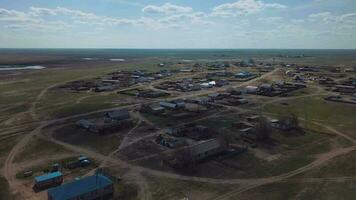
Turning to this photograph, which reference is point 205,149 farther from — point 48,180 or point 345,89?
point 345,89

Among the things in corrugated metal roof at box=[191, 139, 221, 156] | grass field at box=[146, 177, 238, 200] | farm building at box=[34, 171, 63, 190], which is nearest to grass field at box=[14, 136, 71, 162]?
farm building at box=[34, 171, 63, 190]

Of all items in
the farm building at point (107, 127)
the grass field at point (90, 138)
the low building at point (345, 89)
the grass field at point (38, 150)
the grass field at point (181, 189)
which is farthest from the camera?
the low building at point (345, 89)

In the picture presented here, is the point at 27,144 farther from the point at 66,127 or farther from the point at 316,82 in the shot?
the point at 316,82

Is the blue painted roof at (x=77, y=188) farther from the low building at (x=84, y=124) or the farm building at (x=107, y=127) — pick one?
the low building at (x=84, y=124)

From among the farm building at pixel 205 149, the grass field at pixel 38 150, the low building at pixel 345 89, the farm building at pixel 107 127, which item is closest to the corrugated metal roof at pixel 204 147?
the farm building at pixel 205 149

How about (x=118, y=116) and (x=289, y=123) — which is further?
(x=118, y=116)

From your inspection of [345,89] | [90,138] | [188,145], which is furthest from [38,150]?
[345,89]

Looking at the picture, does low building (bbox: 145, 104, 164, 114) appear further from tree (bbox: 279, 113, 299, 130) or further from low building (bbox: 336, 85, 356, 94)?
low building (bbox: 336, 85, 356, 94)
